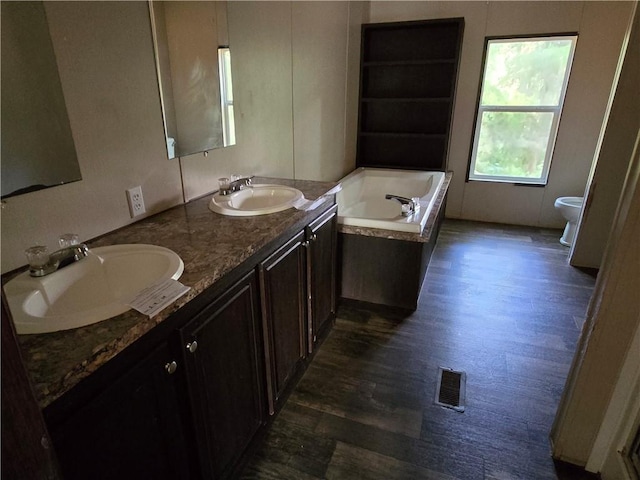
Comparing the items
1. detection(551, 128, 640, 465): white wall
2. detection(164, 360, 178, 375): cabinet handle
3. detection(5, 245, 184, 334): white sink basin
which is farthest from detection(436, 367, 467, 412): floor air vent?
detection(5, 245, 184, 334): white sink basin

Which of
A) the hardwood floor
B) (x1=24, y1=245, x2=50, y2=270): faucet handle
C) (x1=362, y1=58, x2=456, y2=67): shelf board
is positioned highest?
(x1=362, y1=58, x2=456, y2=67): shelf board

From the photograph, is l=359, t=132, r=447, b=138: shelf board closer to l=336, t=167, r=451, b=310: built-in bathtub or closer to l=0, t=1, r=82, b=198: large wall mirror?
l=336, t=167, r=451, b=310: built-in bathtub

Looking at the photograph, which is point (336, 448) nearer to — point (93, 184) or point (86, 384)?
point (86, 384)

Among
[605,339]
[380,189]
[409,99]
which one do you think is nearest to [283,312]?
[605,339]

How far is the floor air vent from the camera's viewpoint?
1868 mm

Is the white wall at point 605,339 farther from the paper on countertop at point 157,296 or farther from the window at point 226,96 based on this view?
the window at point 226,96

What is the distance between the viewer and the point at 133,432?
90cm

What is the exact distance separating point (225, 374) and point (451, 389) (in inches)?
A: 49.7

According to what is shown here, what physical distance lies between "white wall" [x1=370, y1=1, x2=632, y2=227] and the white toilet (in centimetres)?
32

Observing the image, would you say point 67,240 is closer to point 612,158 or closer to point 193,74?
point 193,74

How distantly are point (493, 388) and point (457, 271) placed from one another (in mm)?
1390

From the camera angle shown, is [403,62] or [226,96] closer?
[226,96]

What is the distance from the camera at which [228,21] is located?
189 cm

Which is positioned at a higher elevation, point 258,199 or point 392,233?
point 258,199
